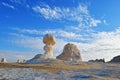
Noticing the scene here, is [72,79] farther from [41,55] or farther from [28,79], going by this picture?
[41,55]

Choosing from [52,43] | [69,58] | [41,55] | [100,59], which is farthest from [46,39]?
[100,59]

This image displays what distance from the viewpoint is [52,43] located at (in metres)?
61.0

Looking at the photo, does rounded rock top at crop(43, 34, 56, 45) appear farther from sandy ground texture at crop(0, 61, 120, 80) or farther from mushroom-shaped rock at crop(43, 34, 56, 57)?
sandy ground texture at crop(0, 61, 120, 80)

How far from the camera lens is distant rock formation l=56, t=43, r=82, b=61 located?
232 ft

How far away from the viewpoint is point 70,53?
70.8 m

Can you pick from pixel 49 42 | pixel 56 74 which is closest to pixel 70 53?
pixel 49 42

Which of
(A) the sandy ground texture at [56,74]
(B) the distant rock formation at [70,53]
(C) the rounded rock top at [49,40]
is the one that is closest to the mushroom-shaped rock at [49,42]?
(C) the rounded rock top at [49,40]

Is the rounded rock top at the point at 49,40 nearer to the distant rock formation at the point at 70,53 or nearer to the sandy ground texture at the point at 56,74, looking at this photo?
the distant rock formation at the point at 70,53

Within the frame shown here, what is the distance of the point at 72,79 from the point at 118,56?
5910cm

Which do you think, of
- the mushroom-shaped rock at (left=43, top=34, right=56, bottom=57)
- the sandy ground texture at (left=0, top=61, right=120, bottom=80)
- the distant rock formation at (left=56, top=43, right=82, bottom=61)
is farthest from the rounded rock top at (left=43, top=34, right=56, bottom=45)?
the sandy ground texture at (left=0, top=61, right=120, bottom=80)

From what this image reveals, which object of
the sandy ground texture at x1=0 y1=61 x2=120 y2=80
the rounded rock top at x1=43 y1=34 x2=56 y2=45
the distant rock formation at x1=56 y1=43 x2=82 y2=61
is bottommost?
the sandy ground texture at x1=0 y1=61 x2=120 y2=80

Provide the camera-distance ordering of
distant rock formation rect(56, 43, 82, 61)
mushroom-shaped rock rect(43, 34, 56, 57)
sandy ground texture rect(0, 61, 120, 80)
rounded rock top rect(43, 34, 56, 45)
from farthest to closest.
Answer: distant rock formation rect(56, 43, 82, 61) → rounded rock top rect(43, 34, 56, 45) → mushroom-shaped rock rect(43, 34, 56, 57) → sandy ground texture rect(0, 61, 120, 80)

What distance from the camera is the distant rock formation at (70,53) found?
70625mm

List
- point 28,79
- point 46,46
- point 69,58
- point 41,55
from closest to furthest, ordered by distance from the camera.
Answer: point 28,79 < point 41,55 < point 46,46 < point 69,58
